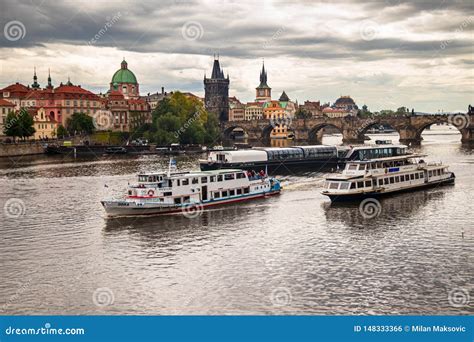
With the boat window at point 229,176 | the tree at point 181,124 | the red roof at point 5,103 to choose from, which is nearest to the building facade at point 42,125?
the red roof at point 5,103

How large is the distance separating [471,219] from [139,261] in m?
22.7

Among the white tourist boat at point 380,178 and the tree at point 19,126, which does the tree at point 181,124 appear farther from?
the white tourist boat at point 380,178

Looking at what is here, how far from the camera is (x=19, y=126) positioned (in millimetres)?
114438

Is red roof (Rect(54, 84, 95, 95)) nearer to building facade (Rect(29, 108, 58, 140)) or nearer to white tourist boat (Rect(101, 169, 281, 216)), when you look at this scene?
building facade (Rect(29, 108, 58, 140))

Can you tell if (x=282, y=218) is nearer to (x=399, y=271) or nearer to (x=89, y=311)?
(x=399, y=271)

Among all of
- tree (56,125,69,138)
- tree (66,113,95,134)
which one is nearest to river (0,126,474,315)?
tree (56,125,69,138)

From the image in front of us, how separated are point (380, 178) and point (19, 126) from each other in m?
82.2

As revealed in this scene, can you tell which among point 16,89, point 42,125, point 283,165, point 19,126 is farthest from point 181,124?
point 283,165

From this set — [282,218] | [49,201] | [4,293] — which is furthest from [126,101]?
[4,293]

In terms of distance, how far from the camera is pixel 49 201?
51.6m

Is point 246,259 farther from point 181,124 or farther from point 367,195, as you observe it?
point 181,124

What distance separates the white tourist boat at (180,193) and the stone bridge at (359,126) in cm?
9259

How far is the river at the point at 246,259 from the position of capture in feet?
81.9
